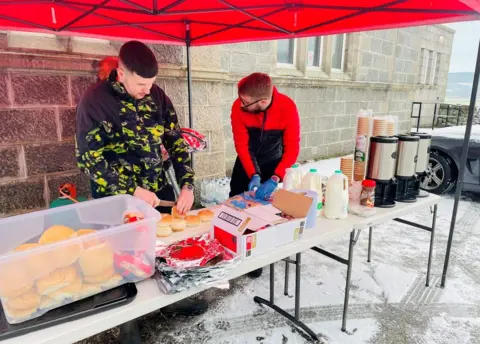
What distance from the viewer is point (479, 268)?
3.24 meters

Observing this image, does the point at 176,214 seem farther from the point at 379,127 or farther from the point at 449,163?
the point at 449,163

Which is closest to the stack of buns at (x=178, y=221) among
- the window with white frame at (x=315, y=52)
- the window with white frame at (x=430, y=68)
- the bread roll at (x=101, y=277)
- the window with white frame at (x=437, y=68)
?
the bread roll at (x=101, y=277)

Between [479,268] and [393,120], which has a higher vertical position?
[393,120]

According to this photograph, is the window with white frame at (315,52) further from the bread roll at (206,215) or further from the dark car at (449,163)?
the bread roll at (206,215)

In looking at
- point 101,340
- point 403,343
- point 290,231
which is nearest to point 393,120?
point 290,231

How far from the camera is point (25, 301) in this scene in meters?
1.04

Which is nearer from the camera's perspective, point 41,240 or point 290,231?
point 41,240

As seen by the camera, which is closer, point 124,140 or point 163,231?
point 163,231

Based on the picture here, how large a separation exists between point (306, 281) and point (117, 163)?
1.88 metres

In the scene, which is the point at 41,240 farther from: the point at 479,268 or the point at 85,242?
the point at 479,268

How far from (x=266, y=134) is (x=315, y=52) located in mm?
5078

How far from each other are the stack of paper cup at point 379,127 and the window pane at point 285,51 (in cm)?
452

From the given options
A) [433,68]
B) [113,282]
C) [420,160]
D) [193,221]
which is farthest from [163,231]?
[433,68]

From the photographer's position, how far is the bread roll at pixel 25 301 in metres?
1.03
